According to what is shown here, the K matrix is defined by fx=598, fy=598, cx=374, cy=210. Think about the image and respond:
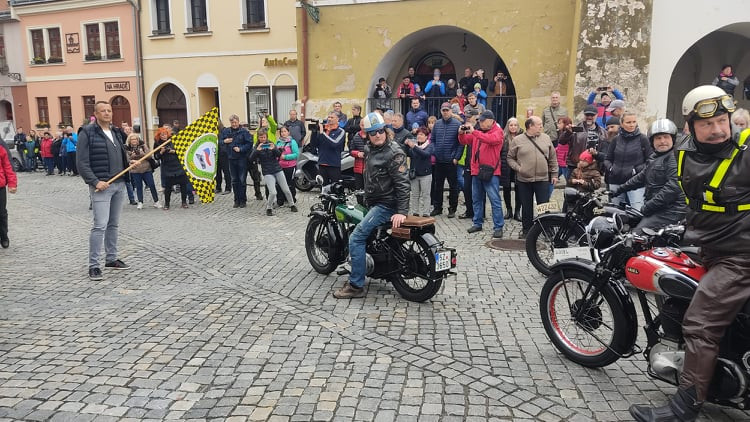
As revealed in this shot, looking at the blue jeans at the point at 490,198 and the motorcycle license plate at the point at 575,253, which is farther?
the blue jeans at the point at 490,198

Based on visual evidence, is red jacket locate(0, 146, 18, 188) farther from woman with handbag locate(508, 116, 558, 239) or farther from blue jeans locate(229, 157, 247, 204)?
woman with handbag locate(508, 116, 558, 239)

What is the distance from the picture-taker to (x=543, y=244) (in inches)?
284

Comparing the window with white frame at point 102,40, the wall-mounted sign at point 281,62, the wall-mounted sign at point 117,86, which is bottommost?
the wall-mounted sign at point 117,86

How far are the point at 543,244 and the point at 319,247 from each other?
2713 millimetres

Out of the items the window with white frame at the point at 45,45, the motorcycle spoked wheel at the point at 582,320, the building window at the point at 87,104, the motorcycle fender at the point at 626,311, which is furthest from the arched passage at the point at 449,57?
the window with white frame at the point at 45,45

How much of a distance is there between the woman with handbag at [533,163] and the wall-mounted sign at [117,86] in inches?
926

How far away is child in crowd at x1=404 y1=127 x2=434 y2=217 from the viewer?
409 inches

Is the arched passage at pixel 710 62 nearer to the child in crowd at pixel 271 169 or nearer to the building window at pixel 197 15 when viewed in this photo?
the child in crowd at pixel 271 169

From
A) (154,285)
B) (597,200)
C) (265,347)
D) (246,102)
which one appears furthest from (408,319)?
(246,102)

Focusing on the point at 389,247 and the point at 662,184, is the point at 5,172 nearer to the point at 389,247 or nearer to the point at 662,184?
the point at 389,247

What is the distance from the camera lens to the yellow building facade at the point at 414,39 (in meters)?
15.0

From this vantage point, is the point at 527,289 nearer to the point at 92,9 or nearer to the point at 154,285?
the point at 154,285

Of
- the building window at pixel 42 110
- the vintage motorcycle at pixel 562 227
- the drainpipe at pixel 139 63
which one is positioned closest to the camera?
the vintage motorcycle at pixel 562 227

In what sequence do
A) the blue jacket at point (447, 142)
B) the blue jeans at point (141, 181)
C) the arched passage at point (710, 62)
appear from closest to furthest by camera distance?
the blue jacket at point (447, 142), the blue jeans at point (141, 181), the arched passage at point (710, 62)
